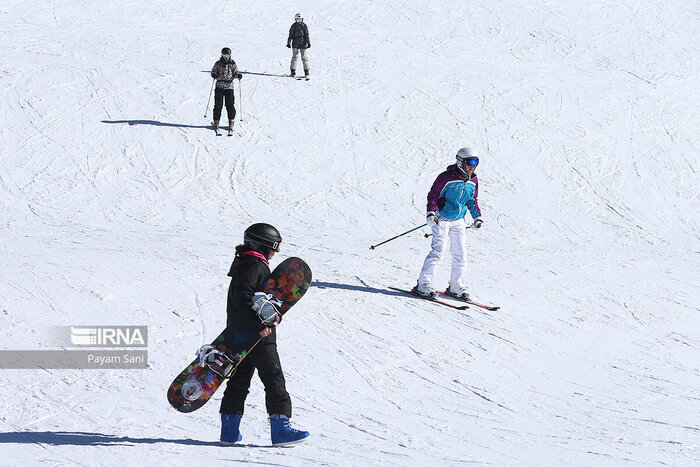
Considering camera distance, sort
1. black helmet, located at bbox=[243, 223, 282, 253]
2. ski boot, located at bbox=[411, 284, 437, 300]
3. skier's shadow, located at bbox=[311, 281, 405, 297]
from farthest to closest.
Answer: skier's shadow, located at bbox=[311, 281, 405, 297] → ski boot, located at bbox=[411, 284, 437, 300] → black helmet, located at bbox=[243, 223, 282, 253]

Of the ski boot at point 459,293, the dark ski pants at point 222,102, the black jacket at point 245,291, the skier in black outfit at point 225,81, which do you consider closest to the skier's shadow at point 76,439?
the black jacket at point 245,291

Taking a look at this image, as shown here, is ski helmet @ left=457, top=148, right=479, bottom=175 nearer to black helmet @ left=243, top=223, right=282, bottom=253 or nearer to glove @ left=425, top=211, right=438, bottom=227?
glove @ left=425, top=211, right=438, bottom=227

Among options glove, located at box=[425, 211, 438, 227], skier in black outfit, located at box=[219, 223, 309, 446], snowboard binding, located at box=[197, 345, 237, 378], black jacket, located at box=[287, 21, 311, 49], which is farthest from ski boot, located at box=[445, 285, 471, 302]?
black jacket, located at box=[287, 21, 311, 49]

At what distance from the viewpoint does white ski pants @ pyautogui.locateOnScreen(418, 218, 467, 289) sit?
9172 millimetres

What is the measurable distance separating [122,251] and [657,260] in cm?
786

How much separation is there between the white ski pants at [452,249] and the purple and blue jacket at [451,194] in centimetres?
14

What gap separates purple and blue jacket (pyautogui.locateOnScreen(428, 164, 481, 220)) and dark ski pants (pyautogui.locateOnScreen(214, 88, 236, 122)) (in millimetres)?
7119

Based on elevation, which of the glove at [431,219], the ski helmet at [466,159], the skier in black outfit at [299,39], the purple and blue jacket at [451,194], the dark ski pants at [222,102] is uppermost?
the skier in black outfit at [299,39]

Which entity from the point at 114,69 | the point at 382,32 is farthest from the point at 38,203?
the point at 382,32

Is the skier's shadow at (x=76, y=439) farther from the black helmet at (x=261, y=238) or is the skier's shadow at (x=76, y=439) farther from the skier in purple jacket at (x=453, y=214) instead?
the skier in purple jacket at (x=453, y=214)

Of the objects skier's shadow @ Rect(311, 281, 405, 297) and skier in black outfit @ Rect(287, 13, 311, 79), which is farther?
skier in black outfit @ Rect(287, 13, 311, 79)

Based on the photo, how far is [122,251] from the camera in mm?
10320

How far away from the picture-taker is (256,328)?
504 centimetres

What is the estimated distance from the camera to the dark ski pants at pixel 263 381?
5123 mm
